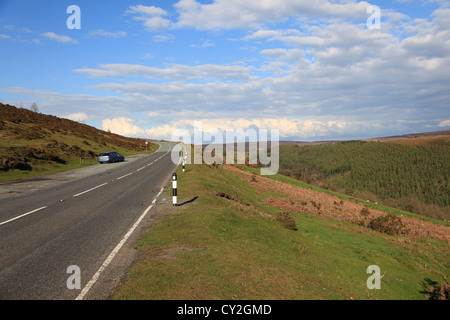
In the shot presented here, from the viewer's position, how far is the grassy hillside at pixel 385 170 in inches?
3018

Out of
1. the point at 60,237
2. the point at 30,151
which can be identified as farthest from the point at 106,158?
the point at 60,237

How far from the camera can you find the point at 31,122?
5106 centimetres

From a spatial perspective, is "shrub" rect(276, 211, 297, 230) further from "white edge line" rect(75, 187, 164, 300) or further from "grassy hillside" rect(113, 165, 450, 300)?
"white edge line" rect(75, 187, 164, 300)

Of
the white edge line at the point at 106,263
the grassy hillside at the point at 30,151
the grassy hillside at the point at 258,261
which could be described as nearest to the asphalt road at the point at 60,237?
the white edge line at the point at 106,263

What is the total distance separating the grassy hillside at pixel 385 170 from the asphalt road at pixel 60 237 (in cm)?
4742

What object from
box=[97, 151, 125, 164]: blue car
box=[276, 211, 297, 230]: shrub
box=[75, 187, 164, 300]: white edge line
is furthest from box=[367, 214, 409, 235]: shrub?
box=[97, 151, 125, 164]: blue car

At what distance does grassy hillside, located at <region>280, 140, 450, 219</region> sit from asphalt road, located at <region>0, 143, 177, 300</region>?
4742 cm

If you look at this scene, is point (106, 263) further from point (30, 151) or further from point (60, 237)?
point (30, 151)

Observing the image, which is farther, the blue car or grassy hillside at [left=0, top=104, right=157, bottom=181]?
the blue car

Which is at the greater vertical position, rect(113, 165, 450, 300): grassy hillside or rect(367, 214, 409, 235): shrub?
rect(113, 165, 450, 300): grassy hillside

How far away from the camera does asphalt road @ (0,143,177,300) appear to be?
189 inches

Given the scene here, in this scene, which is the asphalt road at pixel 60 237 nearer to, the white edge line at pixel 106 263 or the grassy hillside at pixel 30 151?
the white edge line at pixel 106 263
